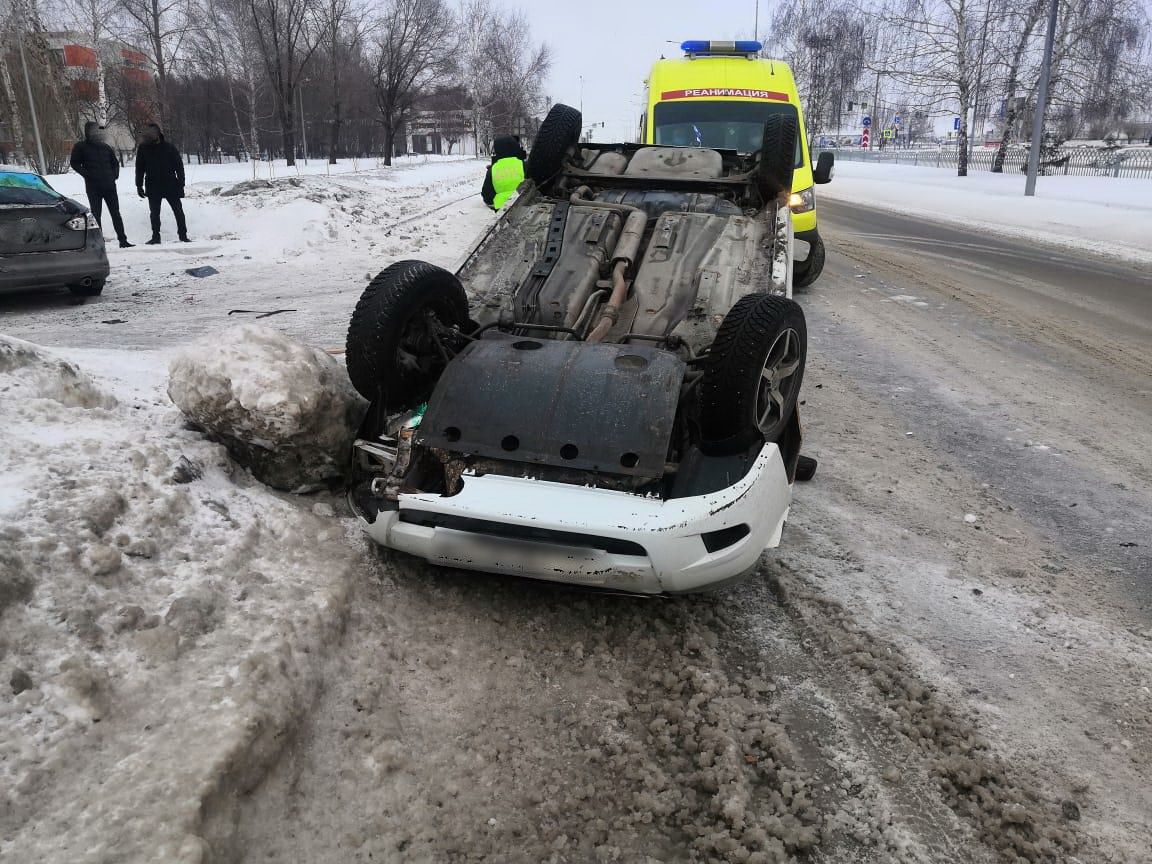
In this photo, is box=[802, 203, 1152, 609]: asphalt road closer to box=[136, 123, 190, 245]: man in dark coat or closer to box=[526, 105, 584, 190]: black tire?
box=[526, 105, 584, 190]: black tire

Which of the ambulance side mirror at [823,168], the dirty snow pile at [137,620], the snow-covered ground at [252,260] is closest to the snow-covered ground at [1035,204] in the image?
the ambulance side mirror at [823,168]

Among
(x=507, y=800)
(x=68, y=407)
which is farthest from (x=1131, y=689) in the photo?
(x=68, y=407)

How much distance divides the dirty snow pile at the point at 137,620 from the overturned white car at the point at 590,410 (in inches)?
20.6

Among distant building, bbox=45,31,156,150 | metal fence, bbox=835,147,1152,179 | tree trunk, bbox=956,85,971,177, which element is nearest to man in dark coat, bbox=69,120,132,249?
distant building, bbox=45,31,156,150

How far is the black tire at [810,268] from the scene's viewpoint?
1018 cm

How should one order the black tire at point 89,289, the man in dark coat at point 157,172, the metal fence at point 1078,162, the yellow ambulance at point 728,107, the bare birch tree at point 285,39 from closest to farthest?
the black tire at point 89,289 → the yellow ambulance at point 728,107 → the man in dark coat at point 157,172 → the bare birch tree at point 285,39 → the metal fence at point 1078,162

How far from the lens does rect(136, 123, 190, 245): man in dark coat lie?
39.0 feet

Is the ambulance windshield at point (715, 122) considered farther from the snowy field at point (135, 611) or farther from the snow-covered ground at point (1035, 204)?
the snow-covered ground at point (1035, 204)

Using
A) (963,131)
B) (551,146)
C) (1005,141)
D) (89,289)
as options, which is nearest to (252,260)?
(89,289)

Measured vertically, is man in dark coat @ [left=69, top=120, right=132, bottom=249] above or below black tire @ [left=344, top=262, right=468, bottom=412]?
above

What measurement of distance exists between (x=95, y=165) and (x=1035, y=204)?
80.1 ft

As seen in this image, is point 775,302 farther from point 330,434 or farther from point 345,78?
Result: point 345,78

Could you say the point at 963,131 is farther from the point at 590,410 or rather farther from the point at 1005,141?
the point at 590,410

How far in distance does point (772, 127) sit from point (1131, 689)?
3921 millimetres
